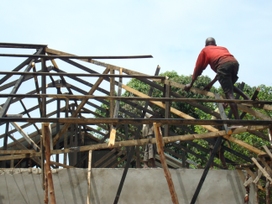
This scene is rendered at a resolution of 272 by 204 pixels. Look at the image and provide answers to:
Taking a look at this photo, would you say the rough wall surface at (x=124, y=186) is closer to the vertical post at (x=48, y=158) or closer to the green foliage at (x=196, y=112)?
the vertical post at (x=48, y=158)

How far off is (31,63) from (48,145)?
339cm

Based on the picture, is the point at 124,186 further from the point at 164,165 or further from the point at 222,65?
the point at 222,65

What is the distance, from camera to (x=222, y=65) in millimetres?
7617

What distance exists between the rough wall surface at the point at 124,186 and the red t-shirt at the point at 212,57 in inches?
66.5

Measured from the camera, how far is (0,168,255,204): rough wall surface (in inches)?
303

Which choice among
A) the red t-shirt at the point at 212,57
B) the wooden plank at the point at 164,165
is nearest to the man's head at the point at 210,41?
the red t-shirt at the point at 212,57

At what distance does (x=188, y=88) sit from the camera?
809 cm

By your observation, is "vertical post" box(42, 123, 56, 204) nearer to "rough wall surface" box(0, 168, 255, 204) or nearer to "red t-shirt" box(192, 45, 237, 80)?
"rough wall surface" box(0, 168, 255, 204)

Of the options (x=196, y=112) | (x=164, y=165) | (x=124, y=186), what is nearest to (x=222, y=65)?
(x=164, y=165)

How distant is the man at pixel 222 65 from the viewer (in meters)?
7.59

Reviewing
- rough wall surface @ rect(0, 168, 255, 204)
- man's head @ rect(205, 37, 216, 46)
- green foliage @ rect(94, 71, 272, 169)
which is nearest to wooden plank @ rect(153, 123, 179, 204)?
rough wall surface @ rect(0, 168, 255, 204)

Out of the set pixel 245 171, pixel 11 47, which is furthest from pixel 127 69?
pixel 245 171

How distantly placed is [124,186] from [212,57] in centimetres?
252

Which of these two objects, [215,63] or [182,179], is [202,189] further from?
[215,63]
